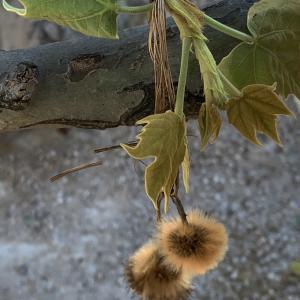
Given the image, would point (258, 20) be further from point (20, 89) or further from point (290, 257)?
point (290, 257)

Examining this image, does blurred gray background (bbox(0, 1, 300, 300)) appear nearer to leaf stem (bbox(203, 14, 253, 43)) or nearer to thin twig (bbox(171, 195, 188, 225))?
thin twig (bbox(171, 195, 188, 225))

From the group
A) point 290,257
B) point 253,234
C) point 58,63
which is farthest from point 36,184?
point 58,63

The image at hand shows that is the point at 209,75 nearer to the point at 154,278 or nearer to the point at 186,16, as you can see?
the point at 186,16

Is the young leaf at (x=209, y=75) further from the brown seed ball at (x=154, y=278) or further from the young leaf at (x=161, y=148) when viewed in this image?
the brown seed ball at (x=154, y=278)

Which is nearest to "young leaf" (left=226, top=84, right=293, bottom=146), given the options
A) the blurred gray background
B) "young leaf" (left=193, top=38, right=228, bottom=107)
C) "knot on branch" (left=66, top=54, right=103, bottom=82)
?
"young leaf" (left=193, top=38, right=228, bottom=107)

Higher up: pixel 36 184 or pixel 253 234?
pixel 253 234

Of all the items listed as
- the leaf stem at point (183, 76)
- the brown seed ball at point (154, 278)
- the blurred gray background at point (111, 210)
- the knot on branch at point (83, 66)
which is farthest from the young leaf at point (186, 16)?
the blurred gray background at point (111, 210)
